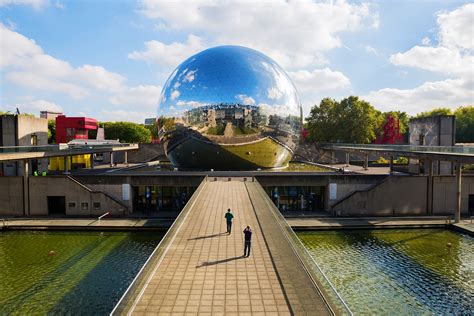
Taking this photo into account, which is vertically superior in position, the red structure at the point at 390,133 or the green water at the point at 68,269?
the red structure at the point at 390,133

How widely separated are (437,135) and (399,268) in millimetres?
23967

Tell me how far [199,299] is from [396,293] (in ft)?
32.0

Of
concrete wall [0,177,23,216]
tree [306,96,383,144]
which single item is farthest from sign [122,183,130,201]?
tree [306,96,383,144]

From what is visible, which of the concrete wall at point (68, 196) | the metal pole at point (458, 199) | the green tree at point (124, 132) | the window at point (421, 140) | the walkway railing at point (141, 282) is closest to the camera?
the walkway railing at point (141, 282)

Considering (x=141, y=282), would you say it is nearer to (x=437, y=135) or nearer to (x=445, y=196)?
(x=445, y=196)

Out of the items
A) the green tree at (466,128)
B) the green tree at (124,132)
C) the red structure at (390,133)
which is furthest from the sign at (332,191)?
the green tree at (124,132)

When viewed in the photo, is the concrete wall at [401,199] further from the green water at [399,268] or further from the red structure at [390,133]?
the red structure at [390,133]

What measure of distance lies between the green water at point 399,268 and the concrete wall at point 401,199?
4.41 metres

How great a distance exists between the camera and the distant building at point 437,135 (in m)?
35.7

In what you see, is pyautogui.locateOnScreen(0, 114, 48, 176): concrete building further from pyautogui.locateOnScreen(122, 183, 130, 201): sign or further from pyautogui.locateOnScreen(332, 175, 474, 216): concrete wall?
pyautogui.locateOnScreen(332, 175, 474, 216): concrete wall

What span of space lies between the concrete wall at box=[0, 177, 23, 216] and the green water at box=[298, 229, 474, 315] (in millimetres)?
23057

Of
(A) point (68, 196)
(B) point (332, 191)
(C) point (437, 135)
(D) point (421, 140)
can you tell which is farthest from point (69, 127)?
(C) point (437, 135)

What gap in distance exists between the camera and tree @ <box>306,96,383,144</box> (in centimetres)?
6300

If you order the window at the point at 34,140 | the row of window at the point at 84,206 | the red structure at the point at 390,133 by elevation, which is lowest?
the row of window at the point at 84,206
